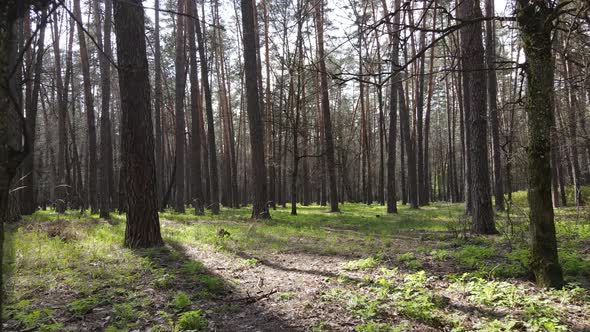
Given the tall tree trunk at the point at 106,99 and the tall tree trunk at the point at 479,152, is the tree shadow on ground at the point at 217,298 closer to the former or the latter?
the tall tree trunk at the point at 479,152

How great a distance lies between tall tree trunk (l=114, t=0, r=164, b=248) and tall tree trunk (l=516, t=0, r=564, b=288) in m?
6.12

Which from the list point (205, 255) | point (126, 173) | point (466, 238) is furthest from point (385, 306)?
point (126, 173)

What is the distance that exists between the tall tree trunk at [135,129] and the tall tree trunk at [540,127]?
6.12 metres

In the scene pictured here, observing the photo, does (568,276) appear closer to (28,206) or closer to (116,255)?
(116,255)

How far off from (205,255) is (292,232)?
3.73 metres

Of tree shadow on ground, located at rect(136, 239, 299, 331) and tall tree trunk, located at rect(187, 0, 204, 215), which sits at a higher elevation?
tall tree trunk, located at rect(187, 0, 204, 215)

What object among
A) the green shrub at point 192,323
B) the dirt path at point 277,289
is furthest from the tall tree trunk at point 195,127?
the green shrub at point 192,323

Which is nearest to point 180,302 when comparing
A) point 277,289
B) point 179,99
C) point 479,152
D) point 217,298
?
point 217,298

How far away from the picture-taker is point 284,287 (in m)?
5.01

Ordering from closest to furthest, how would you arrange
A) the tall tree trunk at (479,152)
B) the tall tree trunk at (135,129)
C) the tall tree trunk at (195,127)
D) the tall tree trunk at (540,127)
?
1. the tall tree trunk at (540,127)
2. the tall tree trunk at (135,129)
3. the tall tree trunk at (479,152)
4. the tall tree trunk at (195,127)

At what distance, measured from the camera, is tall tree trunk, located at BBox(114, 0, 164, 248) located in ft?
22.7

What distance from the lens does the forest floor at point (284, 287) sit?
3.65m

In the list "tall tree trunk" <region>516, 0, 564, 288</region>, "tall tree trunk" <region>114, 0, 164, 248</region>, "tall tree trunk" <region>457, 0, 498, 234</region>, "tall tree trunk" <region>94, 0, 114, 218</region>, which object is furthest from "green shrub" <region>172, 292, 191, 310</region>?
"tall tree trunk" <region>94, 0, 114, 218</region>

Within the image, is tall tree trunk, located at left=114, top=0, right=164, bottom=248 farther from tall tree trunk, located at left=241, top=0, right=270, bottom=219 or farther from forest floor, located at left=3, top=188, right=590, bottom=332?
tall tree trunk, located at left=241, top=0, right=270, bottom=219
